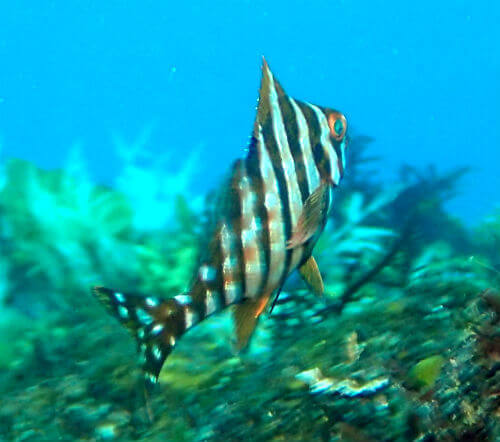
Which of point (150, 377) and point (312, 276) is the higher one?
point (312, 276)

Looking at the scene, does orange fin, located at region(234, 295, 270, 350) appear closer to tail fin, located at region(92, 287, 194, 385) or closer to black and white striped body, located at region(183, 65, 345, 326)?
black and white striped body, located at region(183, 65, 345, 326)

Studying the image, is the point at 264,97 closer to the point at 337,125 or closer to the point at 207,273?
the point at 337,125

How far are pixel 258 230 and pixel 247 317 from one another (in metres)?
0.40

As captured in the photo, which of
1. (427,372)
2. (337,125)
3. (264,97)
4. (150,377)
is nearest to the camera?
(150,377)

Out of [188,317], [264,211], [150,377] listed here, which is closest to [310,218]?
[264,211]

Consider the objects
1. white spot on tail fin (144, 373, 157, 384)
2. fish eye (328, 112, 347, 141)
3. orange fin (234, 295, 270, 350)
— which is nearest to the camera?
white spot on tail fin (144, 373, 157, 384)

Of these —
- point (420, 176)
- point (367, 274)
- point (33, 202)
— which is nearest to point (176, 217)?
point (33, 202)

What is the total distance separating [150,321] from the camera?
2.20 meters

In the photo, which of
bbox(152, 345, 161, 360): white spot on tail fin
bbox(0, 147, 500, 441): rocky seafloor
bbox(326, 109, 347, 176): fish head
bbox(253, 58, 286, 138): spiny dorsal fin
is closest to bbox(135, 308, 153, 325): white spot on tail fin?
bbox(152, 345, 161, 360): white spot on tail fin

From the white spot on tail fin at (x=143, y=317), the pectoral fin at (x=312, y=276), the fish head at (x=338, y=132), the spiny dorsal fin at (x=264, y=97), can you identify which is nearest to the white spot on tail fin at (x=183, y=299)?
the white spot on tail fin at (x=143, y=317)

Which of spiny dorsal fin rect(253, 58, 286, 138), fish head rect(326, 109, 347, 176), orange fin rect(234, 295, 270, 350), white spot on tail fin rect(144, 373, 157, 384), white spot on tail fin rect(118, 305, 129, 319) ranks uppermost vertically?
spiny dorsal fin rect(253, 58, 286, 138)

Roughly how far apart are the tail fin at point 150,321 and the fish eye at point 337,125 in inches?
41.5

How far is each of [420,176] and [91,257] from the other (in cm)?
525

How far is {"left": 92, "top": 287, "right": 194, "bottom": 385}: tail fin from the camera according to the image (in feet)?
7.10
